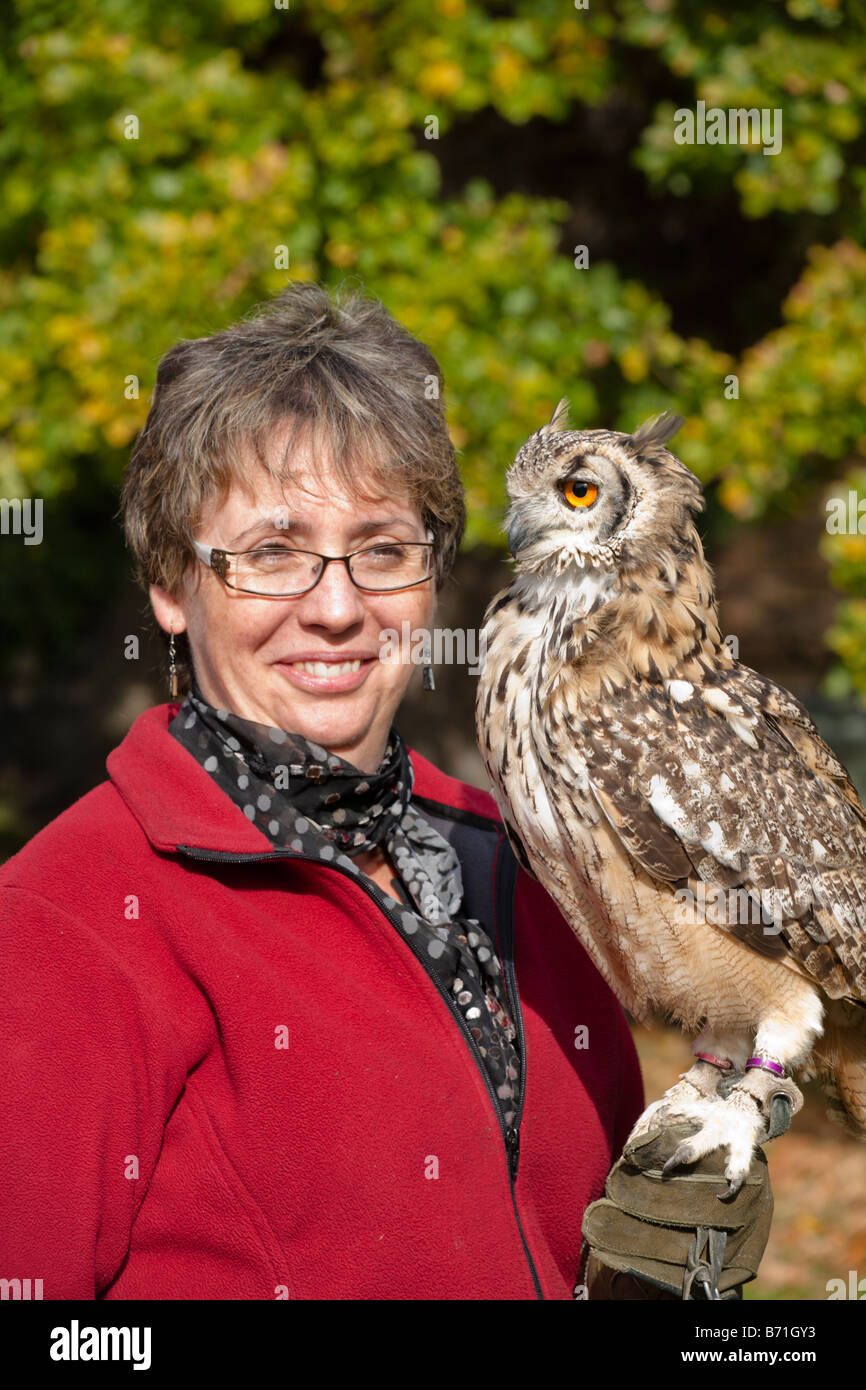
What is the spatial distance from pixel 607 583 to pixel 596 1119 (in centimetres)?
101

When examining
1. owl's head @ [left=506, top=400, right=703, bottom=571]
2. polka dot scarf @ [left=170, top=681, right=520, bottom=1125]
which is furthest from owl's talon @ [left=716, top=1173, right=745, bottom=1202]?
owl's head @ [left=506, top=400, right=703, bottom=571]

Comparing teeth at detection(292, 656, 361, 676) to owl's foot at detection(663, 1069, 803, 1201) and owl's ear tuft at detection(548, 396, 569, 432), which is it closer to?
owl's ear tuft at detection(548, 396, 569, 432)

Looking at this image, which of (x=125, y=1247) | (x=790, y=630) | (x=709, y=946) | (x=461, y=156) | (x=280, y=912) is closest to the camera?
(x=125, y=1247)

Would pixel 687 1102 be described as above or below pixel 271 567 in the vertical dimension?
below

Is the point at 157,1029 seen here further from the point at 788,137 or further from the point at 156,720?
the point at 788,137

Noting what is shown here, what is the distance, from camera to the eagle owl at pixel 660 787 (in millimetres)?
2102

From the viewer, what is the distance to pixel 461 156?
21.1ft

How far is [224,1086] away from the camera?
183 cm

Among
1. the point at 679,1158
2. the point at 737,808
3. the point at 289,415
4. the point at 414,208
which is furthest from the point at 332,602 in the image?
the point at 414,208

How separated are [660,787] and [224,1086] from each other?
885 millimetres

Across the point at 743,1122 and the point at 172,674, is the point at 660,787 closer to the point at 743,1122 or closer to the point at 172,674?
the point at 743,1122

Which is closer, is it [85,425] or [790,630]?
[85,425]

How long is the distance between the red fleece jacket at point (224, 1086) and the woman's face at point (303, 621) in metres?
0.19
